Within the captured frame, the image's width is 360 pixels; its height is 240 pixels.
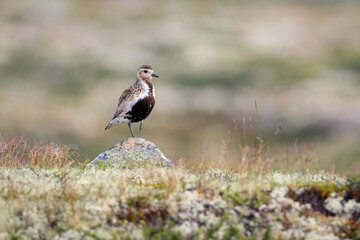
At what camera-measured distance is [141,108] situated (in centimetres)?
1523

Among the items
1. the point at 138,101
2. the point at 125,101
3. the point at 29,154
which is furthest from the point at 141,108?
the point at 29,154

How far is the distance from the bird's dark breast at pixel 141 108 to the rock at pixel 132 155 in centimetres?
76

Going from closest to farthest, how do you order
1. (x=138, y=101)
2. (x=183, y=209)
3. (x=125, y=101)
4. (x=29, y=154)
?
(x=183, y=209) → (x=29, y=154) → (x=138, y=101) → (x=125, y=101)

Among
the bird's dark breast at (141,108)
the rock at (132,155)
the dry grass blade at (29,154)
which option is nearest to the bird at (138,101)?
the bird's dark breast at (141,108)

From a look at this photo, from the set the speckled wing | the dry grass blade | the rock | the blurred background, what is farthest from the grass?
the blurred background

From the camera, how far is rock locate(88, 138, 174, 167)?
14788 mm

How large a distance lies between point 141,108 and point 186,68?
4199 inches

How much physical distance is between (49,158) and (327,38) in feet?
448

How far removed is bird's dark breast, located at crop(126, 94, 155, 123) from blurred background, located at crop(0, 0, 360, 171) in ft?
139

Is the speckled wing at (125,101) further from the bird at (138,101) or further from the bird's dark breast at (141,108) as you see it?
the bird's dark breast at (141,108)

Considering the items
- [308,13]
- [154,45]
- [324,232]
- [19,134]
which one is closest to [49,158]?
[19,134]

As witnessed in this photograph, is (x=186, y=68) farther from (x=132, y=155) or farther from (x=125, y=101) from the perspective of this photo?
(x=132, y=155)

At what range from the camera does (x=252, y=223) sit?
30.4 feet

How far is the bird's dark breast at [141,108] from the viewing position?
15180mm
